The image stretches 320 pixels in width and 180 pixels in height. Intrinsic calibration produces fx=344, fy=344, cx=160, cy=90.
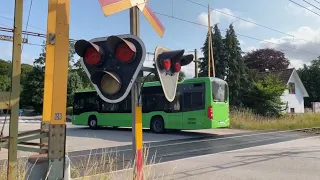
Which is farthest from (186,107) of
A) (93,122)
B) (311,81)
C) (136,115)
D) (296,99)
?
(311,81)

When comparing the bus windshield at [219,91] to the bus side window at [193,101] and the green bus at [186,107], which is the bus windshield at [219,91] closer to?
the green bus at [186,107]

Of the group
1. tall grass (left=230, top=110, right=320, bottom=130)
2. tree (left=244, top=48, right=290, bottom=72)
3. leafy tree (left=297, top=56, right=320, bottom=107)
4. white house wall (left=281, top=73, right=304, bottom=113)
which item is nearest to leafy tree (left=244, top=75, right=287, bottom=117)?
tall grass (left=230, top=110, right=320, bottom=130)

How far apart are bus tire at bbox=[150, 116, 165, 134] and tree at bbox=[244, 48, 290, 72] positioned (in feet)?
137

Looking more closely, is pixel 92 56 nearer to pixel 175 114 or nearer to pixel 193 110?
pixel 193 110

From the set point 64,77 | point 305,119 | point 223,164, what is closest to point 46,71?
point 64,77

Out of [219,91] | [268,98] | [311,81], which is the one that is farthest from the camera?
[311,81]

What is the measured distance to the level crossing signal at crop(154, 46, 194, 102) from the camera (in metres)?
3.99

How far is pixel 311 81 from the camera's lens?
6406 centimetres

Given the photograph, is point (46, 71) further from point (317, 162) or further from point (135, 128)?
point (317, 162)

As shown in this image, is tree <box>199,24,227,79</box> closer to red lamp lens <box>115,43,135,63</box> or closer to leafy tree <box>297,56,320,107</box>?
leafy tree <box>297,56,320,107</box>

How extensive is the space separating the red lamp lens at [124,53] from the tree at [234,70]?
31631 mm

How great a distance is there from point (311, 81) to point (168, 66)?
66287mm

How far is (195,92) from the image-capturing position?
59.0ft

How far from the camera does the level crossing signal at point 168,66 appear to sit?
3.99 metres
